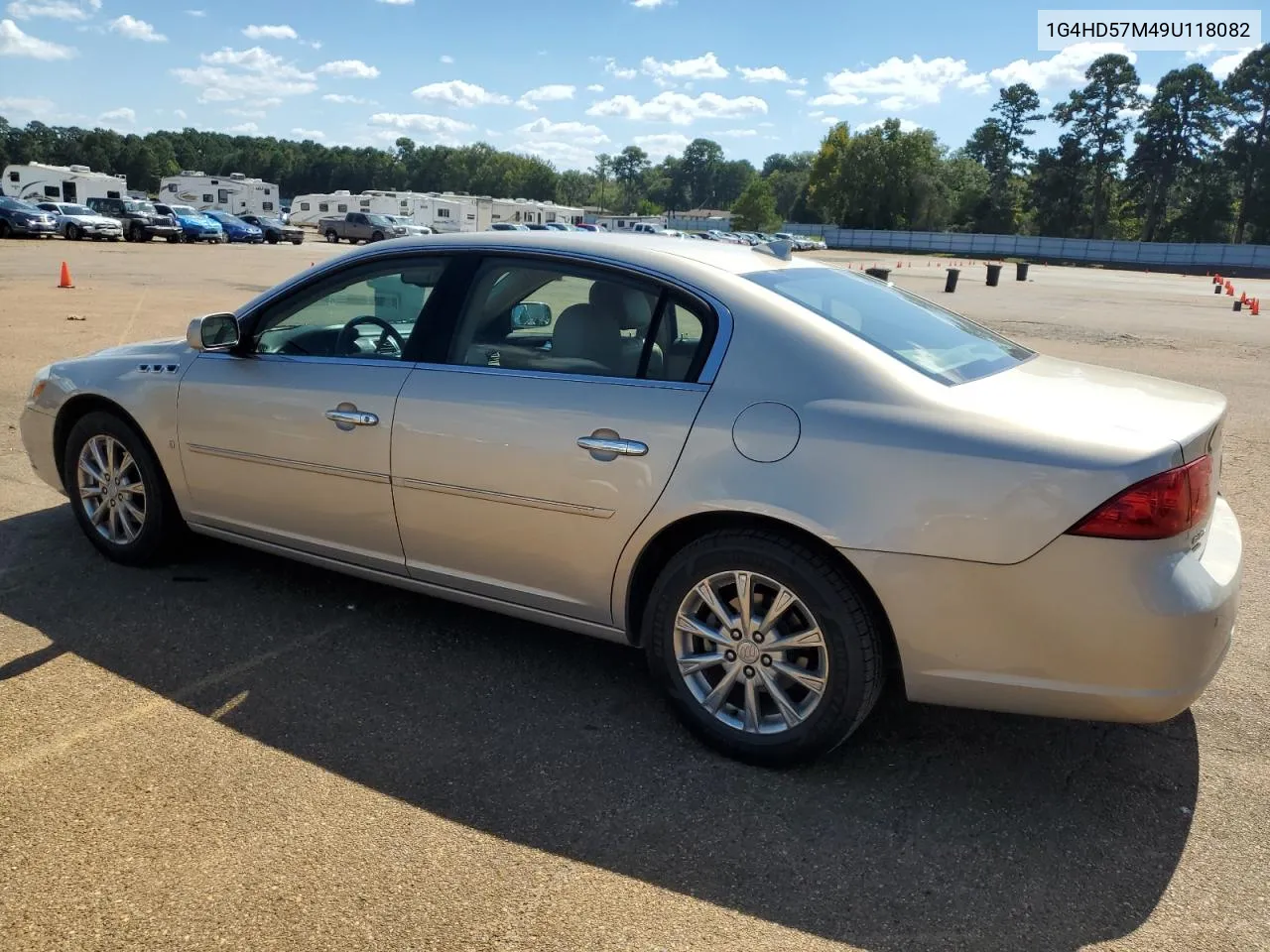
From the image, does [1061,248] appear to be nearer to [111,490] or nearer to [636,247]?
[636,247]

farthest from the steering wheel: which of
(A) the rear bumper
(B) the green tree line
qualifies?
(B) the green tree line

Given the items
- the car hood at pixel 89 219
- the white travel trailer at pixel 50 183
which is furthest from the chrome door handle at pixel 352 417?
the white travel trailer at pixel 50 183

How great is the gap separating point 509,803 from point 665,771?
20.2 inches

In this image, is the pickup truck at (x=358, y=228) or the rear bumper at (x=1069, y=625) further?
the pickup truck at (x=358, y=228)

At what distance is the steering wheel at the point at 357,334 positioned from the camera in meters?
3.94

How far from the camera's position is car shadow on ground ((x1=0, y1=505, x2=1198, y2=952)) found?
2.60m

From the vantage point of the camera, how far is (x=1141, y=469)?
262 centimetres

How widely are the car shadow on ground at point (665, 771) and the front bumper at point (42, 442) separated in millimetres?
658

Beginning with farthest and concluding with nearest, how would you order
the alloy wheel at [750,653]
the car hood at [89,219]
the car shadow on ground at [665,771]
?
the car hood at [89,219], the alloy wheel at [750,653], the car shadow on ground at [665,771]

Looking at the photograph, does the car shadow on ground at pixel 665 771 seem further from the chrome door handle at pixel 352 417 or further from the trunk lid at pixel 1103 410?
the trunk lid at pixel 1103 410

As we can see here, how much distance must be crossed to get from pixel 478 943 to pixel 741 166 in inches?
8085

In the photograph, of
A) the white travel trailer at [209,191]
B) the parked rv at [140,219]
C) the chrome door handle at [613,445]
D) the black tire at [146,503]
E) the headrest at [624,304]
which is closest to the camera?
the chrome door handle at [613,445]

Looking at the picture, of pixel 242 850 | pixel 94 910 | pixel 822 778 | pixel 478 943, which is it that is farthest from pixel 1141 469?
pixel 94 910

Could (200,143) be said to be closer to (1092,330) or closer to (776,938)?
(1092,330)
